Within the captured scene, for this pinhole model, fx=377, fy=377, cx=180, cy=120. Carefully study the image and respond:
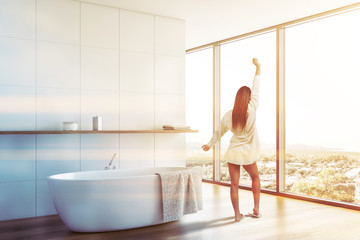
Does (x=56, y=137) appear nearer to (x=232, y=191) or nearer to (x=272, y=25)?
(x=232, y=191)

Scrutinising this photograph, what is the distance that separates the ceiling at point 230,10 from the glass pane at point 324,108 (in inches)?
14.0

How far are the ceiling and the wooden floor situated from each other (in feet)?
7.71

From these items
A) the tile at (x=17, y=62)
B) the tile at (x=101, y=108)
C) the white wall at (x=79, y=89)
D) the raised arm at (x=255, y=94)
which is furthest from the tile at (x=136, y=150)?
the raised arm at (x=255, y=94)

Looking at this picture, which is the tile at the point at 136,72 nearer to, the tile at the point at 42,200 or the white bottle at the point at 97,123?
the white bottle at the point at 97,123

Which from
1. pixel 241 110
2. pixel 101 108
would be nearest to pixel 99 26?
pixel 101 108

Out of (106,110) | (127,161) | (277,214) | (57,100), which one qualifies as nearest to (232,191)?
(277,214)

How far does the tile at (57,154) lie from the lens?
4039 mm

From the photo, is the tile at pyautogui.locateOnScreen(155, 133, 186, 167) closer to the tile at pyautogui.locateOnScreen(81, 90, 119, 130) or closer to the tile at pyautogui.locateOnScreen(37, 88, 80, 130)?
the tile at pyautogui.locateOnScreen(81, 90, 119, 130)

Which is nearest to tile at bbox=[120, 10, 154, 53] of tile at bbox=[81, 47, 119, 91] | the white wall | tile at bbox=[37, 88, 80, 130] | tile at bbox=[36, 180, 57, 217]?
the white wall

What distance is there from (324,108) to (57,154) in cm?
334

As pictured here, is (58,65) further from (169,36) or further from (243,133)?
(243,133)

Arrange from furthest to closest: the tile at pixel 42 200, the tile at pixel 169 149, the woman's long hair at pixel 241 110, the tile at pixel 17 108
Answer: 1. the tile at pixel 169 149
2. the tile at pixel 42 200
3. the tile at pixel 17 108
4. the woman's long hair at pixel 241 110

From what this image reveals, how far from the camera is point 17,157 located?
391 centimetres

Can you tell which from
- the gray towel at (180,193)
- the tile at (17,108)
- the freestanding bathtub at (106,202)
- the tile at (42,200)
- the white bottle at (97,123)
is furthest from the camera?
the white bottle at (97,123)
